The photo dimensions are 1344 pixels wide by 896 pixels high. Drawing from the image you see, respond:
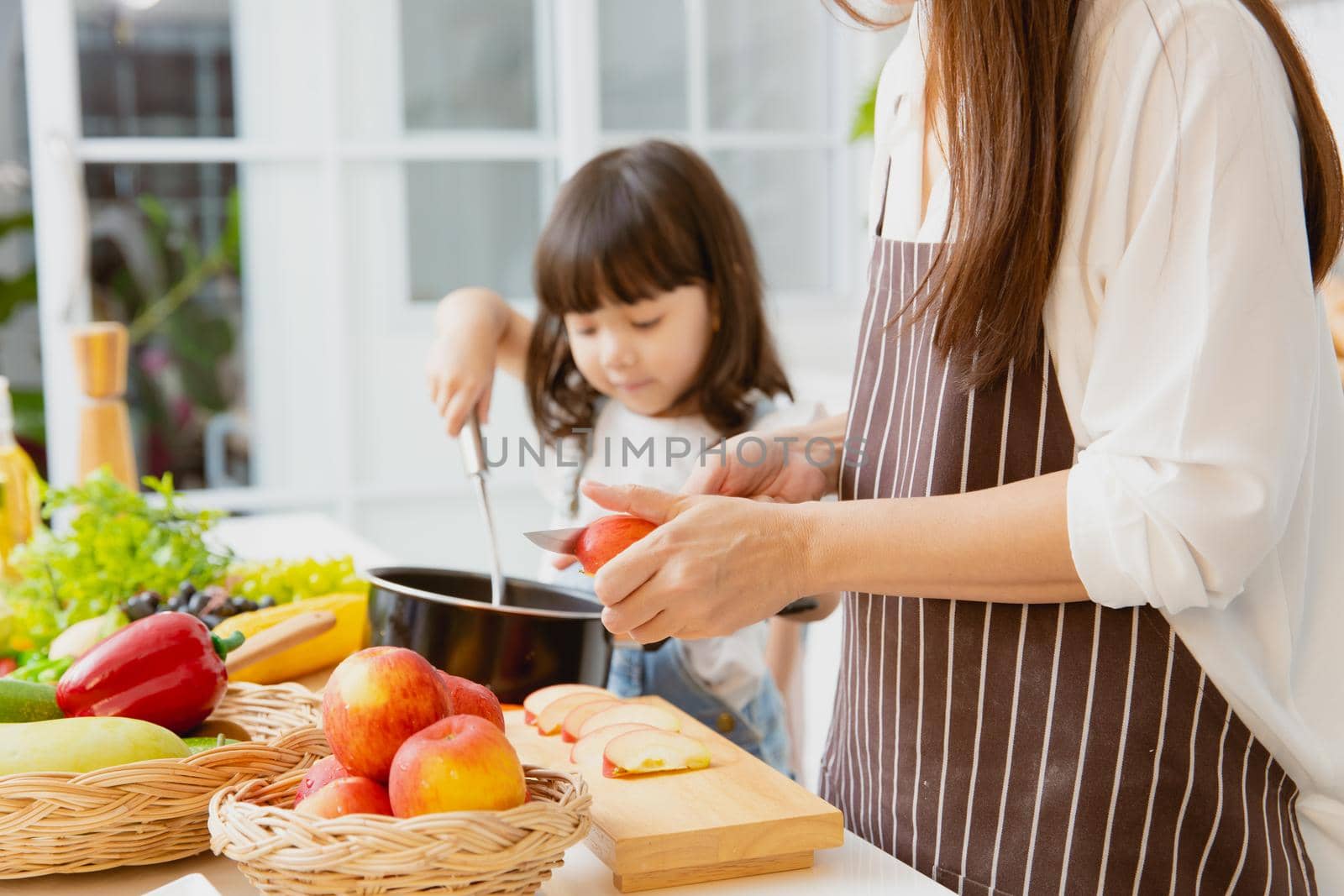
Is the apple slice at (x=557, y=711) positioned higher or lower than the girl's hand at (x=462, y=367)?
lower

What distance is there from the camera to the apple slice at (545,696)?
1.15 m

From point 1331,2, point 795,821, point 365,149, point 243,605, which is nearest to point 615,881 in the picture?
point 795,821

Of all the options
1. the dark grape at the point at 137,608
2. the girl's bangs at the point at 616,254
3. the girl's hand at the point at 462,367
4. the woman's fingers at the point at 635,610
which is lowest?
the dark grape at the point at 137,608

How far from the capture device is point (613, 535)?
975 mm

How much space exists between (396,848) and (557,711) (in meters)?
0.42

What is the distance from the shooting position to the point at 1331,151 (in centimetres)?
89

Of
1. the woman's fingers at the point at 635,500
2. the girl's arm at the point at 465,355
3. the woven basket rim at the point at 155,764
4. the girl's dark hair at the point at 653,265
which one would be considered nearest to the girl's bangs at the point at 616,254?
the girl's dark hair at the point at 653,265

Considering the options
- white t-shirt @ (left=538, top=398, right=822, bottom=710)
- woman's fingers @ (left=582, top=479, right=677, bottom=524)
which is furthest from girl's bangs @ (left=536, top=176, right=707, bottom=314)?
woman's fingers @ (left=582, top=479, right=677, bottom=524)

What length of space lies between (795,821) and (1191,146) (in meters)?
0.52

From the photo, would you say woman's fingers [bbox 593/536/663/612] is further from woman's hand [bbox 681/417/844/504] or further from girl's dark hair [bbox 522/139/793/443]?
girl's dark hair [bbox 522/139/793/443]

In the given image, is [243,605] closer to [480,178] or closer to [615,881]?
[615,881]

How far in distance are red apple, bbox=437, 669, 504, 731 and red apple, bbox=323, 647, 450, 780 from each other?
0.05 meters

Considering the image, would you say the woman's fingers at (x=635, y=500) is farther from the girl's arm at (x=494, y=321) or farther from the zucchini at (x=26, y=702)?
the girl's arm at (x=494, y=321)

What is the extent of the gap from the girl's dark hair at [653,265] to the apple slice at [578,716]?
2.23ft
